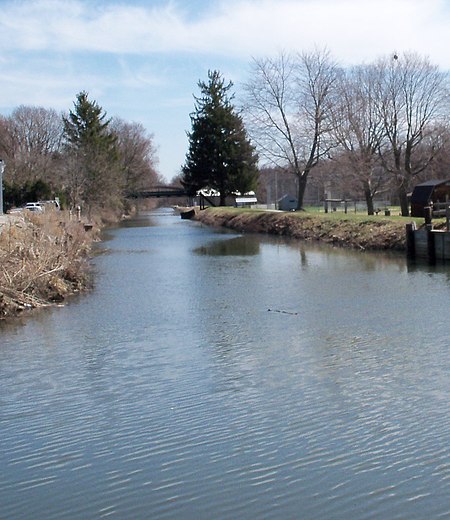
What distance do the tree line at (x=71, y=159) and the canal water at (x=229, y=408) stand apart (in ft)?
131

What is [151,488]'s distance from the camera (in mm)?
8523

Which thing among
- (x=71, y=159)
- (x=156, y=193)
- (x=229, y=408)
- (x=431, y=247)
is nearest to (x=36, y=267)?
(x=229, y=408)

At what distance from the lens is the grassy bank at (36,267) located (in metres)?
19.8

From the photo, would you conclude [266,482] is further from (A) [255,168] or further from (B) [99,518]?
(A) [255,168]

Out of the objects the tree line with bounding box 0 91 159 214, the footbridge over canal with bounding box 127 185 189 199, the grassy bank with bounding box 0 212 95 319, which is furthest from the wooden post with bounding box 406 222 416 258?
the footbridge over canal with bounding box 127 185 189 199

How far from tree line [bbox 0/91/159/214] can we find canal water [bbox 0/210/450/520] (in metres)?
39.9

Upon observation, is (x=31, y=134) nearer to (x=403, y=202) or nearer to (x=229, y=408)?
(x=403, y=202)

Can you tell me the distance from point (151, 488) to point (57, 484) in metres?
1.04

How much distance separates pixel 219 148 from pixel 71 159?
659 inches

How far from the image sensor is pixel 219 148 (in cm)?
7612

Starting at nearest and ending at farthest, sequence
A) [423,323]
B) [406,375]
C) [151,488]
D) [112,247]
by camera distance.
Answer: [151,488] < [406,375] < [423,323] < [112,247]

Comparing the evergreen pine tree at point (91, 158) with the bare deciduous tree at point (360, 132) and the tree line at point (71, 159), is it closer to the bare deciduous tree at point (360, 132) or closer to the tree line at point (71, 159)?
the tree line at point (71, 159)

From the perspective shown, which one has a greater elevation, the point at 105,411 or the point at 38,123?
the point at 38,123

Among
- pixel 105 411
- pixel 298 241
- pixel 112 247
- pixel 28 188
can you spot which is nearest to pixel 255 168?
pixel 28 188
